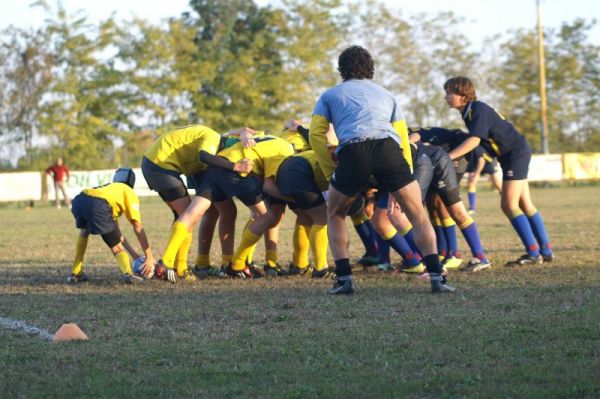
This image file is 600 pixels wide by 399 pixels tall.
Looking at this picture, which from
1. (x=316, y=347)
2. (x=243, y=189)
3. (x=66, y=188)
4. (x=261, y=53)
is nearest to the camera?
(x=316, y=347)

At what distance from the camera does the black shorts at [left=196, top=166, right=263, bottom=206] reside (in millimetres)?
9234

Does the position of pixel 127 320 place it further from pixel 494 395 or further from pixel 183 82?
pixel 183 82

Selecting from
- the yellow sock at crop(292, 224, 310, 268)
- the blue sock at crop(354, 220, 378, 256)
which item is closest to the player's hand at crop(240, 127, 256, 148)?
the yellow sock at crop(292, 224, 310, 268)

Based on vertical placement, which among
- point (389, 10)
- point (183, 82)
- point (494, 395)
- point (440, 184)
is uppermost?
point (389, 10)

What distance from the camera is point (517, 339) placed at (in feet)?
18.5

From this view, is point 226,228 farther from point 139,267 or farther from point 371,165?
point 371,165

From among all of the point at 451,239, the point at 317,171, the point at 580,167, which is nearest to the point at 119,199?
the point at 317,171

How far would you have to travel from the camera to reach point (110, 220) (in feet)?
30.6

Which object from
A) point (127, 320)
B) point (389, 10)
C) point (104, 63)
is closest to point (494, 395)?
point (127, 320)

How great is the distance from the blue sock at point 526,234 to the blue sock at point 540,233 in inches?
7.0

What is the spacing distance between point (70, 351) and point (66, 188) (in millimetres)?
31653

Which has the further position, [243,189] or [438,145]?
[438,145]

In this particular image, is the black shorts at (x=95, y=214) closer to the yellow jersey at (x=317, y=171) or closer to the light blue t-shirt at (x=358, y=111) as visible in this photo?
the yellow jersey at (x=317, y=171)

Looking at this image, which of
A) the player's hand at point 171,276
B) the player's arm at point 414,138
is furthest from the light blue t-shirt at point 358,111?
the player's hand at point 171,276
